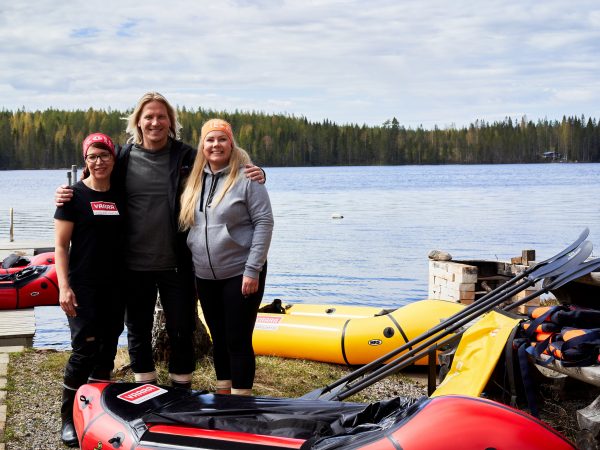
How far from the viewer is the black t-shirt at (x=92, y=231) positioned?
4.48 meters

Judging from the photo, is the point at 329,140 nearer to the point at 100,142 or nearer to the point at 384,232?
the point at 384,232

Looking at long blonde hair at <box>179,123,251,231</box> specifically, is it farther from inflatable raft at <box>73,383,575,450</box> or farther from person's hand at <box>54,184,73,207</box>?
inflatable raft at <box>73,383,575,450</box>

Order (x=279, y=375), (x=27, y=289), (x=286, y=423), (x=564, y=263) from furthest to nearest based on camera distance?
1. (x=27, y=289)
2. (x=279, y=375)
3. (x=564, y=263)
4. (x=286, y=423)

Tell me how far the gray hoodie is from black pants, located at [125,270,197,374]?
241mm

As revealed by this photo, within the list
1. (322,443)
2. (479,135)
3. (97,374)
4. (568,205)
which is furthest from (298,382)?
(479,135)

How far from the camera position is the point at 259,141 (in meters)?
91.2

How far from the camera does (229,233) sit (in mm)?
4484

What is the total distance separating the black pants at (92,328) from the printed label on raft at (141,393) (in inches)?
19.9

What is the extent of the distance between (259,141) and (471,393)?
8749 centimetres

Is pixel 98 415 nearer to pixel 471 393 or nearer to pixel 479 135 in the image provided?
pixel 471 393

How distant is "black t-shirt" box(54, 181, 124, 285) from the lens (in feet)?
14.7

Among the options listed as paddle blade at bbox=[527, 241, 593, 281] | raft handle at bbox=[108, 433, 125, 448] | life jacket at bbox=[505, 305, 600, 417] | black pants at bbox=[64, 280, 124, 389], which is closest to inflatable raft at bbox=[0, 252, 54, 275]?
black pants at bbox=[64, 280, 124, 389]

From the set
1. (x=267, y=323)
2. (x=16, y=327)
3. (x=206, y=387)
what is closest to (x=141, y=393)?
(x=206, y=387)

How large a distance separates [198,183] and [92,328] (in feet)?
3.35
